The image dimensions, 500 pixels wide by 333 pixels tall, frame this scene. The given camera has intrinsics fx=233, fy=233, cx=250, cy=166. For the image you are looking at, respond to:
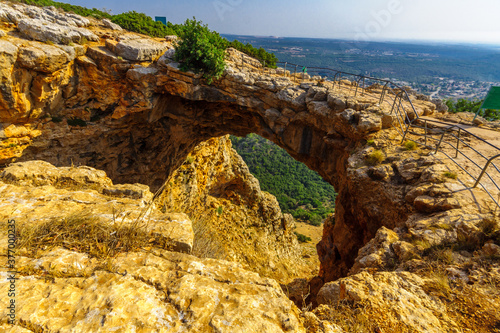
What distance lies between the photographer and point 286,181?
234 feet

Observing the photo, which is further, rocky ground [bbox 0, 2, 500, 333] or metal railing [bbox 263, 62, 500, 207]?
metal railing [bbox 263, 62, 500, 207]

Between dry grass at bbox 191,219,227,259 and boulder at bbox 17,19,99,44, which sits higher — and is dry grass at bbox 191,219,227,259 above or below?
below

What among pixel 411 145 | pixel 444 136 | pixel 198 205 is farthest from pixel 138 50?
pixel 444 136

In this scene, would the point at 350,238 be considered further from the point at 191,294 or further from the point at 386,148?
the point at 191,294

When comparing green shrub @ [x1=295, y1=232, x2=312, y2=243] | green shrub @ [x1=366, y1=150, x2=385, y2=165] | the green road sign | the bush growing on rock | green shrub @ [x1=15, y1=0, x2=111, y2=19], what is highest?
green shrub @ [x1=15, y1=0, x2=111, y2=19]

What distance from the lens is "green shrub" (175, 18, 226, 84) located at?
1520 cm

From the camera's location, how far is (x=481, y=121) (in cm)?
1318

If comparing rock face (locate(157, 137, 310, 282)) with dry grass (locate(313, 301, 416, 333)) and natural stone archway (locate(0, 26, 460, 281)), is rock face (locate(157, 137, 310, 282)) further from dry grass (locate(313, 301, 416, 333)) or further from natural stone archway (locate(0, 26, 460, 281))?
dry grass (locate(313, 301, 416, 333))

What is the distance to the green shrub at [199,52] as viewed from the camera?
1520cm

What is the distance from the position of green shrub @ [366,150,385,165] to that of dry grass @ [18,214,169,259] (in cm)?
942

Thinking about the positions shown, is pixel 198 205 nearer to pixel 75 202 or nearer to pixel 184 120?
pixel 184 120

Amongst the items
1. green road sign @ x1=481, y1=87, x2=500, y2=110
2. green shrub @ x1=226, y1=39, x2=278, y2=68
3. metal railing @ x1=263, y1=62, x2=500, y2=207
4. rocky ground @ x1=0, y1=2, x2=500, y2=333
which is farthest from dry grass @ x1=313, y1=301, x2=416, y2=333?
green shrub @ x1=226, y1=39, x2=278, y2=68

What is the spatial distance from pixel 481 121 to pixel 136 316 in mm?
18309

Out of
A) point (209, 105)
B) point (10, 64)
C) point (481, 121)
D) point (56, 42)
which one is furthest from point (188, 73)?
point (481, 121)
